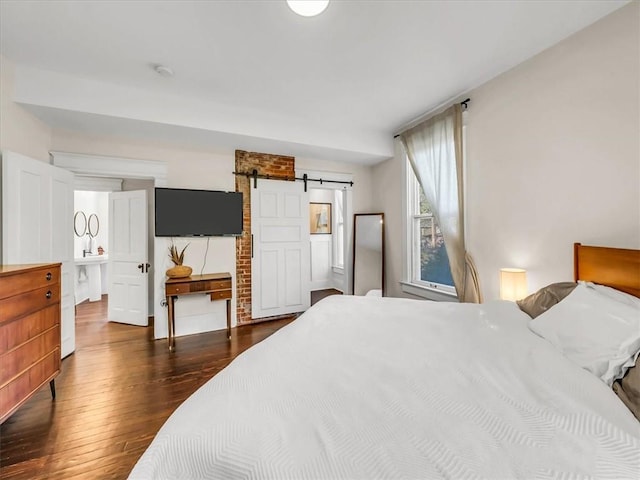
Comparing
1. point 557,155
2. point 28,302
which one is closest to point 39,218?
point 28,302

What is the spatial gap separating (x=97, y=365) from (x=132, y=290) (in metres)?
1.41

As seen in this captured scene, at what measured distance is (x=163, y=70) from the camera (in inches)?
89.6

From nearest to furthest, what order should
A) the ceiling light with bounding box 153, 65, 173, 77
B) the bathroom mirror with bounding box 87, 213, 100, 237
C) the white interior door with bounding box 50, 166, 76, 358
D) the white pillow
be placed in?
Answer: the white pillow
the ceiling light with bounding box 153, 65, 173, 77
the white interior door with bounding box 50, 166, 76, 358
the bathroom mirror with bounding box 87, 213, 100, 237

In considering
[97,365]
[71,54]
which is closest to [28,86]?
[71,54]

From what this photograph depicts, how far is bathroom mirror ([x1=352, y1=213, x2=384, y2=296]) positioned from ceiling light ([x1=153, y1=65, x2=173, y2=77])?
3.02 metres

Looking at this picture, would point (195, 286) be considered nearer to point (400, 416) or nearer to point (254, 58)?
point (254, 58)

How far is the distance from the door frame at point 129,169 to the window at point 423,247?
3.25m

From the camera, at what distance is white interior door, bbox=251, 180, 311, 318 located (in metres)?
3.77

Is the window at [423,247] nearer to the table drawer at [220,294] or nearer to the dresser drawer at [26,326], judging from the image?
the table drawer at [220,294]

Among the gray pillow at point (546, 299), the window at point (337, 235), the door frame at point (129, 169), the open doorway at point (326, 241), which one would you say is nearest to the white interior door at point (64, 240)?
the door frame at point (129, 169)

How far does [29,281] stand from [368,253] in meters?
3.68

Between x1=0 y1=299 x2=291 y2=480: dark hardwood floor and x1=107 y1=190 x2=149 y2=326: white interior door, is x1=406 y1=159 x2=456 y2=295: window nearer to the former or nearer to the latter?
x1=0 y1=299 x2=291 y2=480: dark hardwood floor

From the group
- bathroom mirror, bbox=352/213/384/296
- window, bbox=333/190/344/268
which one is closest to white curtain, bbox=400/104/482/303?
bathroom mirror, bbox=352/213/384/296

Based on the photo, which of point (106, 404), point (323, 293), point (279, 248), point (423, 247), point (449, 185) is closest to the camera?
point (106, 404)
